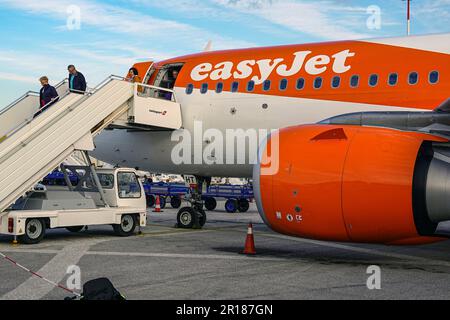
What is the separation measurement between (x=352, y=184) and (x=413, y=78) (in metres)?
4.66

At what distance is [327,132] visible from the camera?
1022 centimetres

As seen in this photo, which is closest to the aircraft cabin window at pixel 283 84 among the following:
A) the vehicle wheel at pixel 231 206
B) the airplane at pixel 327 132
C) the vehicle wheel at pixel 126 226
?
the airplane at pixel 327 132

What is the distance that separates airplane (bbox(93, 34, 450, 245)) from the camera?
31.8 ft

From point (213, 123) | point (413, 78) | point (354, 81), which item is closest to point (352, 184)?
point (413, 78)

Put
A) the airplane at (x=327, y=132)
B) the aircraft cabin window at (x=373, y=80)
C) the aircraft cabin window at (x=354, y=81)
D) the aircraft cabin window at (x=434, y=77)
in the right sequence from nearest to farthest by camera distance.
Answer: the airplane at (x=327, y=132) < the aircraft cabin window at (x=434, y=77) < the aircraft cabin window at (x=373, y=80) < the aircraft cabin window at (x=354, y=81)

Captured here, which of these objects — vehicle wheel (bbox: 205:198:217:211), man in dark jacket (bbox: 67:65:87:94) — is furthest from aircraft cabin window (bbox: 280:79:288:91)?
vehicle wheel (bbox: 205:198:217:211)

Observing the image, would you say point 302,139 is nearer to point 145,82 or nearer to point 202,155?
point 202,155

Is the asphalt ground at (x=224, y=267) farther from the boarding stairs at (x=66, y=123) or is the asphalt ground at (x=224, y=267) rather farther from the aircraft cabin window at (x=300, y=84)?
the aircraft cabin window at (x=300, y=84)

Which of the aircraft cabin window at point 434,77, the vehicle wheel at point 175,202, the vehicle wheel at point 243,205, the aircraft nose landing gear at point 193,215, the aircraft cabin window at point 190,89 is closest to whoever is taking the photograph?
the aircraft cabin window at point 434,77

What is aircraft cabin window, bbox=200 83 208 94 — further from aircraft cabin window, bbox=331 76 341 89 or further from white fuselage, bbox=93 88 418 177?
aircraft cabin window, bbox=331 76 341 89

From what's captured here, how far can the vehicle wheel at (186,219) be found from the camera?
17781mm

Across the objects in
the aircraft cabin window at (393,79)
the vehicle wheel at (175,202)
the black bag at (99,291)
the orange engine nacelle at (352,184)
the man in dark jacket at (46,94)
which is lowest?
the vehicle wheel at (175,202)

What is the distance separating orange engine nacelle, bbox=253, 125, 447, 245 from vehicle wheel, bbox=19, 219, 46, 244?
6.04m

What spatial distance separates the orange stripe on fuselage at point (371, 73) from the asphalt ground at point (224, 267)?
11.0 feet
